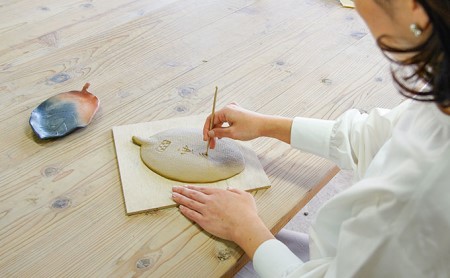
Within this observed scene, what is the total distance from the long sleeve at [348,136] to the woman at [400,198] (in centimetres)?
16

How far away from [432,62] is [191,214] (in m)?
0.43

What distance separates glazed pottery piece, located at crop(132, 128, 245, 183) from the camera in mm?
852

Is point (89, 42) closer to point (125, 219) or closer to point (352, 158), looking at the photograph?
point (125, 219)

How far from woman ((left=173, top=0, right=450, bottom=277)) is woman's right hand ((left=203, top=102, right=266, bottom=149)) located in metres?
0.21

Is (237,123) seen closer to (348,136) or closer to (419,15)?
(348,136)

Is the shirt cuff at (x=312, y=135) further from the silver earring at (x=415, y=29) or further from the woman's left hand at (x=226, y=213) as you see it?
the silver earring at (x=415, y=29)

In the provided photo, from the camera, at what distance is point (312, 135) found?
36.2 inches

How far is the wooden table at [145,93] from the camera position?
738 millimetres

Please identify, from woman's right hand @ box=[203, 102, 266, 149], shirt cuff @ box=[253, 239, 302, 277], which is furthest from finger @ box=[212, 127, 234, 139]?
shirt cuff @ box=[253, 239, 302, 277]

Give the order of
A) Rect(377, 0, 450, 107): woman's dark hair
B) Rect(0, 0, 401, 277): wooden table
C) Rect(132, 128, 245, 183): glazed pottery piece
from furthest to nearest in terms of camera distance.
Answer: Rect(132, 128, 245, 183): glazed pottery piece < Rect(0, 0, 401, 277): wooden table < Rect(377, 0, 450, 107): woman's dark hair

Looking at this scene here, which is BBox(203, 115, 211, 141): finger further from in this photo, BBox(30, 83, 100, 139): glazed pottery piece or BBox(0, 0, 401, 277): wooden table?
BBox(30, 83, 100, 139): glazed pottery piece

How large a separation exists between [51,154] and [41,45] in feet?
1.36

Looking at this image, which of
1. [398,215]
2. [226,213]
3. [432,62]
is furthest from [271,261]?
[432,62]

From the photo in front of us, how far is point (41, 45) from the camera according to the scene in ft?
3.87
